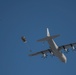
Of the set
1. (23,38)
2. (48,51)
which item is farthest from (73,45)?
(23,38)

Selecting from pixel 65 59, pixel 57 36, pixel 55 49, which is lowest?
pixel 65 59

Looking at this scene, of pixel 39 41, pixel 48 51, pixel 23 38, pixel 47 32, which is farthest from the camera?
pixel 48 51

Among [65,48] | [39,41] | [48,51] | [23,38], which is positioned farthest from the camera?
[48,51]

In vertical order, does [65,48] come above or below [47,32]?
below

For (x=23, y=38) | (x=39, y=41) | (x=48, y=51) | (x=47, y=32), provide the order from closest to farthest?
1. (x=23, y=38)
2. (x=39, y=41)
3. (x=47, y=32)
4. (x=48, y=51)

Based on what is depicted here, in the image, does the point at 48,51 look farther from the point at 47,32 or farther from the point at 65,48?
the point at 47,32

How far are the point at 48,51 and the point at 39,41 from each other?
62.2ft

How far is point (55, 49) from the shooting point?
2803 inches

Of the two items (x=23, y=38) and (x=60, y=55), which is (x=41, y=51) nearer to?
(x=60, y=55)

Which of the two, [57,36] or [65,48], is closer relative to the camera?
[57,36]

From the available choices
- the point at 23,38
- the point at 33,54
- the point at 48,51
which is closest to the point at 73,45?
the point at 48,51

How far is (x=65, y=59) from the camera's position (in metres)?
77.9

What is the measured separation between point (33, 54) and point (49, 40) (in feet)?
60.6

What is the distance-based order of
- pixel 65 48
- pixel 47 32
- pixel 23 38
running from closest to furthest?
pixel 23 38
pixel 47 32
pixel 65 48
